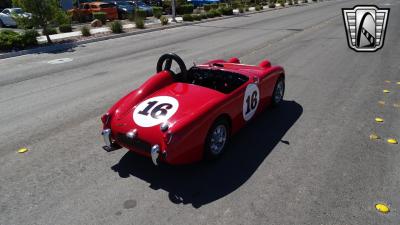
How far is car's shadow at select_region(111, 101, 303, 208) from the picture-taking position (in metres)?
4.40

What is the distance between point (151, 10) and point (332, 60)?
80.1 feet

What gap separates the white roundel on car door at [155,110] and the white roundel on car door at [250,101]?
1.35m

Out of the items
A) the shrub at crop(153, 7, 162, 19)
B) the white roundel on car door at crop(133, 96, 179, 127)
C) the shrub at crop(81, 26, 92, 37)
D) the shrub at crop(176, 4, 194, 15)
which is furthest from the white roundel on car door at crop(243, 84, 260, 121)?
the shrub at crop(176, 4, 194, 15)

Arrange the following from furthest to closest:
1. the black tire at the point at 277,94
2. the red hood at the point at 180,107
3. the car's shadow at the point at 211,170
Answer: the black tire at the point at 277,94, the red hood at the point at 180,107, the car's shadow at the point at 211,170

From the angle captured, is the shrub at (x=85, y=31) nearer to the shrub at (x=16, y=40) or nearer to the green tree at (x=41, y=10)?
the green tree at (x=41, y=10)

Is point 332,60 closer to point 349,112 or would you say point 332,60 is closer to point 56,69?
point 349,112

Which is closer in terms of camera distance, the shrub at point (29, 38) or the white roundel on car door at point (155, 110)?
the white roundel on car door at point (155, 110)

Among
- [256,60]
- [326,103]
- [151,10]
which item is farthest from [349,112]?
[151,10]

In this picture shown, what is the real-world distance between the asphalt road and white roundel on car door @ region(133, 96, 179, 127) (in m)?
0.79

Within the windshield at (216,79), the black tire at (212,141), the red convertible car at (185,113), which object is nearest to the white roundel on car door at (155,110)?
the red convertible car at (185,113)

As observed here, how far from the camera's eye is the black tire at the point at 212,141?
4798 millimetres

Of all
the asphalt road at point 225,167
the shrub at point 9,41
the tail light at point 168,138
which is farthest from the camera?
the shrub at point 9,41

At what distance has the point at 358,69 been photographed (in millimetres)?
10492

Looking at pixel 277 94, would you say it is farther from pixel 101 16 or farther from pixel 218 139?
pixel 101 16
